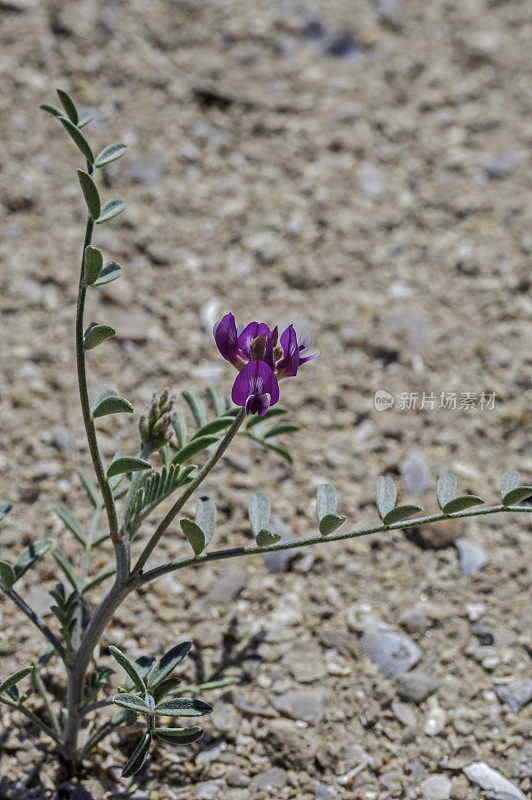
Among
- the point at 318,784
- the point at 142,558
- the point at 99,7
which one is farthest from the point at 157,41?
the point at 318,784

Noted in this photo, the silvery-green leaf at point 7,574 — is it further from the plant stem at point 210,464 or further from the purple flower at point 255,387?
the purple flower at point 255,387

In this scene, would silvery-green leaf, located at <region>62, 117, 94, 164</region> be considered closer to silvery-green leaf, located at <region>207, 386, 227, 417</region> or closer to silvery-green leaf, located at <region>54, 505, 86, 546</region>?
silvery-green leaf, located at <region>207, 386, 227, 417</region>

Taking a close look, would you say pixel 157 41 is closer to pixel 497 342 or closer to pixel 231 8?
pixel 231 8

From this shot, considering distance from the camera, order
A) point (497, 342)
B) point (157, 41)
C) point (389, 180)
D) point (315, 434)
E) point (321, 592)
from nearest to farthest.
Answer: point (321, 592)
point (315, 434)
point (497, 342)
point (389, 180)
point (157, 41)

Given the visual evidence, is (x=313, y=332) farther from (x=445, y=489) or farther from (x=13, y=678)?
(x=13, y=678)

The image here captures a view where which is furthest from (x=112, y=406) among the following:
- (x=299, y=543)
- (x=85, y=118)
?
(x=85, y=118)
